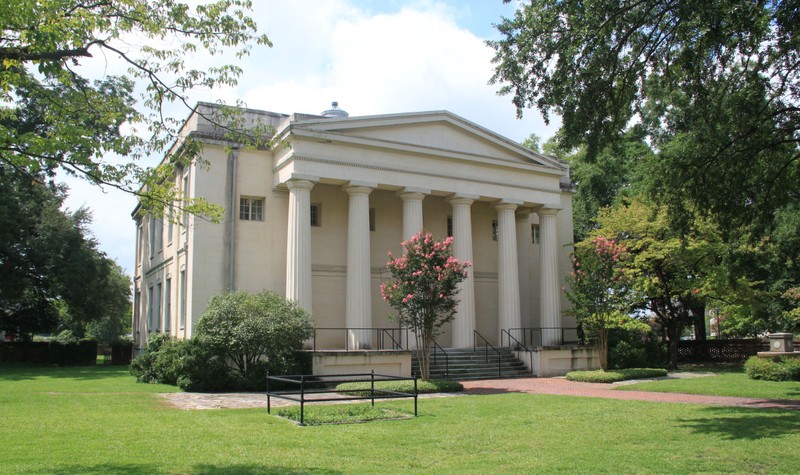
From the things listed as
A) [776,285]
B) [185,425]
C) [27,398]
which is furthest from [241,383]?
[776,285]

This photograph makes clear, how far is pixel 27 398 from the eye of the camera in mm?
17797

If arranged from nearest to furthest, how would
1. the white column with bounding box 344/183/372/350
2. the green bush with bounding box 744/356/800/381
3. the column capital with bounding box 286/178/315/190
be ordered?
the green bush with bounding box 744/356/800/381
the column capital with bounding box 286/178/315/190
the white column with bounding box 344/183/372/350

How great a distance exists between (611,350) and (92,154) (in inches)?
946

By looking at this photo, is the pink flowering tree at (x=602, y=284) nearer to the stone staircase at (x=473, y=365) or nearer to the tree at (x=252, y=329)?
the stone staircase at (x=473, y=365)

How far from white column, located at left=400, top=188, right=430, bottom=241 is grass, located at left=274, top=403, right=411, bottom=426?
1317 cm

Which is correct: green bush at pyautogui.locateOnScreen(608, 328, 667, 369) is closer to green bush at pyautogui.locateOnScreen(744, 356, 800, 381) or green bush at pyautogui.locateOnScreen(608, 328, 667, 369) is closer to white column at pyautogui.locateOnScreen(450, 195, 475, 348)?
green bush at pyautogui.locateOnScreen(744, 356, 800, 381)

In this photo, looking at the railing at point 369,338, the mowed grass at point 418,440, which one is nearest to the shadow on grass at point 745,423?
the mowed grass at point 418,440

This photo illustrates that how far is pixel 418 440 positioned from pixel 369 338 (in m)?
14.9

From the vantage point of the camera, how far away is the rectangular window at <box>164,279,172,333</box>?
30.8 metres

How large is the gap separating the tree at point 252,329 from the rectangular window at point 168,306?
9.38m

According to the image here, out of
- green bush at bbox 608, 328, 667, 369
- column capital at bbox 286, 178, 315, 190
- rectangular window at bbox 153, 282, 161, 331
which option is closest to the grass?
column capital at bbox 286, 178, 315, 190

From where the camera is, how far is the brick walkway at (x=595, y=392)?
54.1ft

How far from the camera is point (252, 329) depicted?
20859mm

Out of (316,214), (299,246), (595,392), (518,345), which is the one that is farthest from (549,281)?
(299,246)
